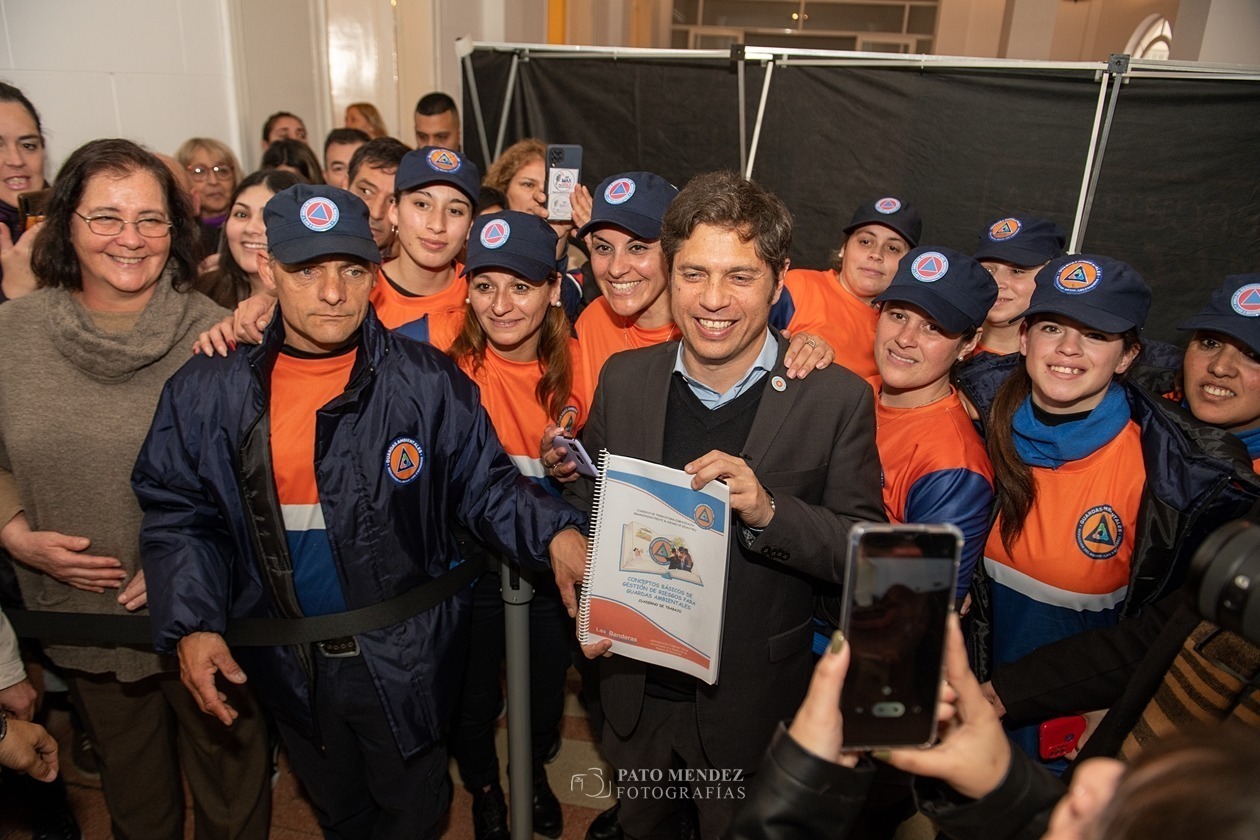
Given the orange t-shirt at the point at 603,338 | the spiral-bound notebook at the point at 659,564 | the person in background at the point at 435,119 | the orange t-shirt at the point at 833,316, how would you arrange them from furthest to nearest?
the person in background at the point at 435,119
the orange t-shirt at the point at 833,316
the orange t-shirt at the point at 603,338
the spiral-bound notebook at the point at 659,564

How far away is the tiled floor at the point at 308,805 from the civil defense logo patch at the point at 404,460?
69.3 inches

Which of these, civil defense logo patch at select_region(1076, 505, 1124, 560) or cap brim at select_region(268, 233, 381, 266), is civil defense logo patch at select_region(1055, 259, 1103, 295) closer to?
civil defense logo patch at select_region(1076, 505, 1124, 560)

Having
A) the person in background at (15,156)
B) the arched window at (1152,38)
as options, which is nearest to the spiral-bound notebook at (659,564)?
the person in background at (15,156)

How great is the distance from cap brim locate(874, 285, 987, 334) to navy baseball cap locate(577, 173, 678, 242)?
3.14 ft

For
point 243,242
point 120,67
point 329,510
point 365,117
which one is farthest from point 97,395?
point 365,117

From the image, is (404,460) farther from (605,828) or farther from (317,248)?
(605,828)

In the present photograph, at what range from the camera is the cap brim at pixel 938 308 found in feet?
7.82

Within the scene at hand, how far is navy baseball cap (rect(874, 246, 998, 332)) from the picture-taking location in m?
2.39

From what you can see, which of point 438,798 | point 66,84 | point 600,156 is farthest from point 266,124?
point 438,798

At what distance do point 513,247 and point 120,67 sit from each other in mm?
3984

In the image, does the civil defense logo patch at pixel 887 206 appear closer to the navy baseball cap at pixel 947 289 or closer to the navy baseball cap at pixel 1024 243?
the navy baseball cap at pixel 1024 243

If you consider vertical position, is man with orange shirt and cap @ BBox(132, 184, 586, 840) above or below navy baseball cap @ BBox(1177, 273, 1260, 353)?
below

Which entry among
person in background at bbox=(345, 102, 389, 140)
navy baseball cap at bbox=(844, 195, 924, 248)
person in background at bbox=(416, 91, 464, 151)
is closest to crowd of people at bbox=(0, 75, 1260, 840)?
navy baseball cap at bbox=(844, 195, 924, 248)

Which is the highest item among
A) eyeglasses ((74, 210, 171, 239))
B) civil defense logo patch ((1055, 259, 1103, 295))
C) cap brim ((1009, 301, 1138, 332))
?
eyeglasses ((74, 210, 171, 239))
